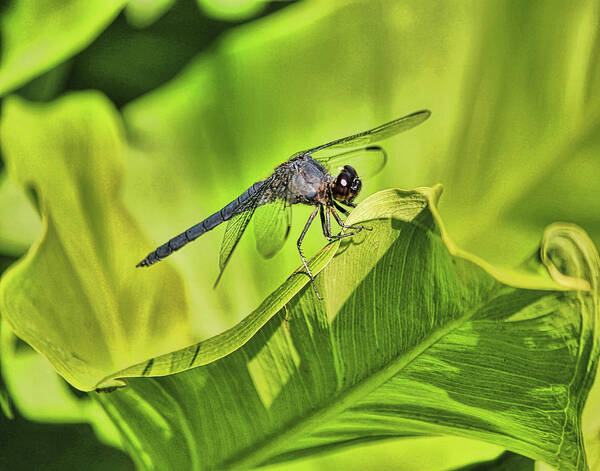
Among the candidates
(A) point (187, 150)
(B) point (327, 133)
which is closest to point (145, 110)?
(A) point (187, 150)

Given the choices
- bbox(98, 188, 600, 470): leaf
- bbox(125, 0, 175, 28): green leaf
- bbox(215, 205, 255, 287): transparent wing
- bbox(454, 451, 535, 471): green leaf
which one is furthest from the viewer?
bbox(125, 0, 175, 28): green leaf

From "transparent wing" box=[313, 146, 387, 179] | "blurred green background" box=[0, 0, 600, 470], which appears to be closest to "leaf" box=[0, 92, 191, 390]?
"blurred green background" box=[0, 0, 600, 470]

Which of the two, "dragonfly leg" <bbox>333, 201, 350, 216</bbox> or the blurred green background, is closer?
the blurred green background

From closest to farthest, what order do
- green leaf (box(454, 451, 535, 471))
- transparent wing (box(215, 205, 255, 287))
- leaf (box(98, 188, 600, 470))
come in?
leaf (box(98, 188, 600, 470)), green leaf (box(454, 451, 535, 471)), transparent wing (box(215, 205, 255, 287))

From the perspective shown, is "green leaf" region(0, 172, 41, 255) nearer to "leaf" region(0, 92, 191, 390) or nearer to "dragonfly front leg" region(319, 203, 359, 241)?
"leaf" region(0, 92, 191, 390)

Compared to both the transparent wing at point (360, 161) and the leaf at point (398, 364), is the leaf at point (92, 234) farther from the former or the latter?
A: the transparent wing at point (360, 161)

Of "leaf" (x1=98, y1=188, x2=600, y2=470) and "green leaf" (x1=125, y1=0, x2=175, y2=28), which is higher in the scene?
"green leaf" (x1=125, y1=0, x2=175, y2=28)

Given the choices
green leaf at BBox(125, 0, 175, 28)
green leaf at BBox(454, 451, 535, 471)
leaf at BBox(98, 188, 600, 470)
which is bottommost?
green leaf at BBox(454, 451, 535, 471)
